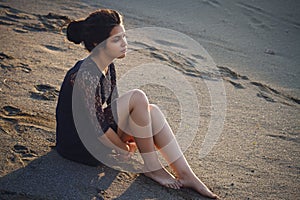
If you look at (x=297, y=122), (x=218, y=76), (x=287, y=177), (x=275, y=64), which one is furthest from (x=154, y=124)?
(x=275, y=64)

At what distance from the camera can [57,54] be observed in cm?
375

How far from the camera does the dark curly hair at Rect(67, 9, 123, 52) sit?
7.66 ft

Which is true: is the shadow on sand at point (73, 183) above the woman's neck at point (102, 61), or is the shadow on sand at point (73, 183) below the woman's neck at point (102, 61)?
below

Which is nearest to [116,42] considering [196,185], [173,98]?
[196,185]

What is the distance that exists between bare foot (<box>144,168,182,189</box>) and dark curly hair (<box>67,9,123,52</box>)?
0.73 metres

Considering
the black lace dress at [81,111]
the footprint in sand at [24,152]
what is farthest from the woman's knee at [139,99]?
the footprint in sand at [24,152]

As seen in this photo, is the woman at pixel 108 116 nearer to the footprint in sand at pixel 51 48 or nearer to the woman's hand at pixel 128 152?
the woman's hand at pixel 128 152

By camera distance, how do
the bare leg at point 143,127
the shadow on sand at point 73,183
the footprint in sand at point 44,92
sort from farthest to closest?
the footprint in sand at point 44,92
the bare leg at point 143,127
the shadow on sand at point 73,183

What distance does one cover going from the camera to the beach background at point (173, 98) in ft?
7.51

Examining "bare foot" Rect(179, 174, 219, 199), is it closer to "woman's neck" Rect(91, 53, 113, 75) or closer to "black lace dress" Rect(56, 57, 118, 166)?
"black lace dress" Rect(56, 57, 118, 166)

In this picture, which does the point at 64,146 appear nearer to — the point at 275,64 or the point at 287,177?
the point at 287,177

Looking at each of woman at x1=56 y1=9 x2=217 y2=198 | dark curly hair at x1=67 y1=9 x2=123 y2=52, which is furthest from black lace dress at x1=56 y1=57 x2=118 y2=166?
dark curly hair at x1=67 y1=9 x2=123 y2=52

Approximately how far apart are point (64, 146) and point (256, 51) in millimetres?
3296

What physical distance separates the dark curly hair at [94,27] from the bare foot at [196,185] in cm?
84
